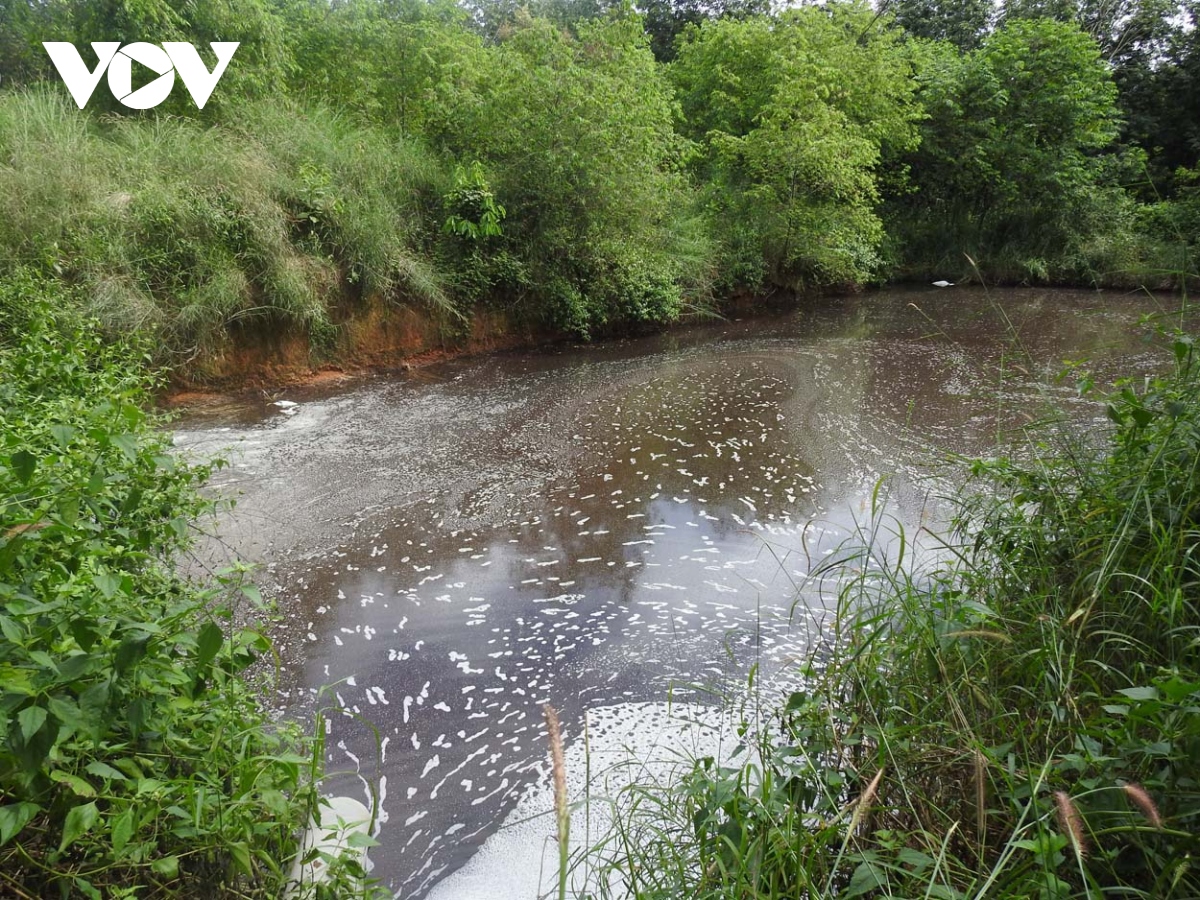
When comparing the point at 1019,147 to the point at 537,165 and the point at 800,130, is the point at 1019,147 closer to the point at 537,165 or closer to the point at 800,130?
the point at 800,130

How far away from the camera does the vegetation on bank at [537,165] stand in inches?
247

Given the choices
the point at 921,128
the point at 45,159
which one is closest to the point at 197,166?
the point at 45,159

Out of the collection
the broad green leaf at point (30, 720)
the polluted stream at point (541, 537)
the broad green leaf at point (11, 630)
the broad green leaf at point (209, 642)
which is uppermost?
the broad green leaf at point (11, 630)

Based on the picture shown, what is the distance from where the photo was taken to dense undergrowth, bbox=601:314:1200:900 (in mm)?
1191

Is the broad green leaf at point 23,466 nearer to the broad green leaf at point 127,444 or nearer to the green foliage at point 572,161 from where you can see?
the broad green leaf at point 127,444

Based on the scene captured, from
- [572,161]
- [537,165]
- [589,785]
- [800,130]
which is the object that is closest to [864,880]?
[589,785]

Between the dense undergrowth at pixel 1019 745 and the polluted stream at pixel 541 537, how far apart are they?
0.42 meters

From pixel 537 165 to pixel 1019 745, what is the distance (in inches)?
303

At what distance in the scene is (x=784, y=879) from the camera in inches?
53.1

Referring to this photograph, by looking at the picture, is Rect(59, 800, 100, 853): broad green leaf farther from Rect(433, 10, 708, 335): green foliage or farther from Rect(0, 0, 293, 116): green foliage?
Rect(0, 0, 293, 116): green foliage

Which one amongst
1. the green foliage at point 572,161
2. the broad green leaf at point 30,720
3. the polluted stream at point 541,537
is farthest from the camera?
the green foliage at point 572,161

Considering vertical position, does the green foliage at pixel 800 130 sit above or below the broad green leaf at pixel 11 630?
above

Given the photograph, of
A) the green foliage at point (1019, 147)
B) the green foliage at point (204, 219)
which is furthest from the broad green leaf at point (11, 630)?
the green foliage at point (1019, 147)

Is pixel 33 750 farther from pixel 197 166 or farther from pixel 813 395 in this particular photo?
pixel 197 166
